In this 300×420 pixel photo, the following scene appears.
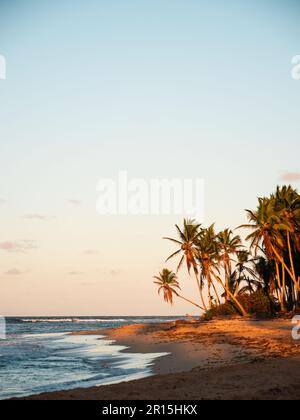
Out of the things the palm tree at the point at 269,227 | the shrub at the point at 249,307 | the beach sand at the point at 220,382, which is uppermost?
the palm tree at the point at 269,227

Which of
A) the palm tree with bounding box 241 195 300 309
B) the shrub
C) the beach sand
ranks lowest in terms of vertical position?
the shrub

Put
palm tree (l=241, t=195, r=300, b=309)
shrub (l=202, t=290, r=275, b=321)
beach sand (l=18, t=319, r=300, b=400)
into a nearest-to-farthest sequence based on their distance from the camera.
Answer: beach sand (l=18, t=319, r=300, b=400)
palm tree (l=241, t=195, r=300, b=309)
shrub (l=202, t=290, r=275, b=321)

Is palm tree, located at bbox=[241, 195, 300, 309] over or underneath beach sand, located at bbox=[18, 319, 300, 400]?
over

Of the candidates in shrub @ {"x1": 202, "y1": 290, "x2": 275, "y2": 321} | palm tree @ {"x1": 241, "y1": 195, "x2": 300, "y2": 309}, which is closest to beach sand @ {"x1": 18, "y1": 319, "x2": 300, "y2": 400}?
palm tree @ {"x1": 241, "y1": 195, "x2": 300, "y2": 309}

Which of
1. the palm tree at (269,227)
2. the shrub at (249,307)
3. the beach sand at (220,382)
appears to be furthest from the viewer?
the shrub at (249,307)

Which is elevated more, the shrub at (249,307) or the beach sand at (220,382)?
the beach sand at (220,382)

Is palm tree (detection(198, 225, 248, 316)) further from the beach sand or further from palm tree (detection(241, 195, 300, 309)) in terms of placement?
the beach sand

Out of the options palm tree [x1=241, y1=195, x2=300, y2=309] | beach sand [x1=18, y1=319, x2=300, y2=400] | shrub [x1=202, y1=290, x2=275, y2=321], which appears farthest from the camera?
shrub [x1=202, y1=290, x2=275, y2=321]

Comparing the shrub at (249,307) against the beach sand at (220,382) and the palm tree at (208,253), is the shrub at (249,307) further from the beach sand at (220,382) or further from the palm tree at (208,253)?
the beach sand at (220,382)

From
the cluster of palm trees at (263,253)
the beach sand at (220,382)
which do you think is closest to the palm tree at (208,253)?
the cluster of palm trees at (263,253)

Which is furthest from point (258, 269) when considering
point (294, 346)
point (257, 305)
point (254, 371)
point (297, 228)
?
point (254, 371)

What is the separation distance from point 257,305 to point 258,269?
6100 millimetres

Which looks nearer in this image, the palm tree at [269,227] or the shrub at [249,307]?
the palm tree at [269,227]
